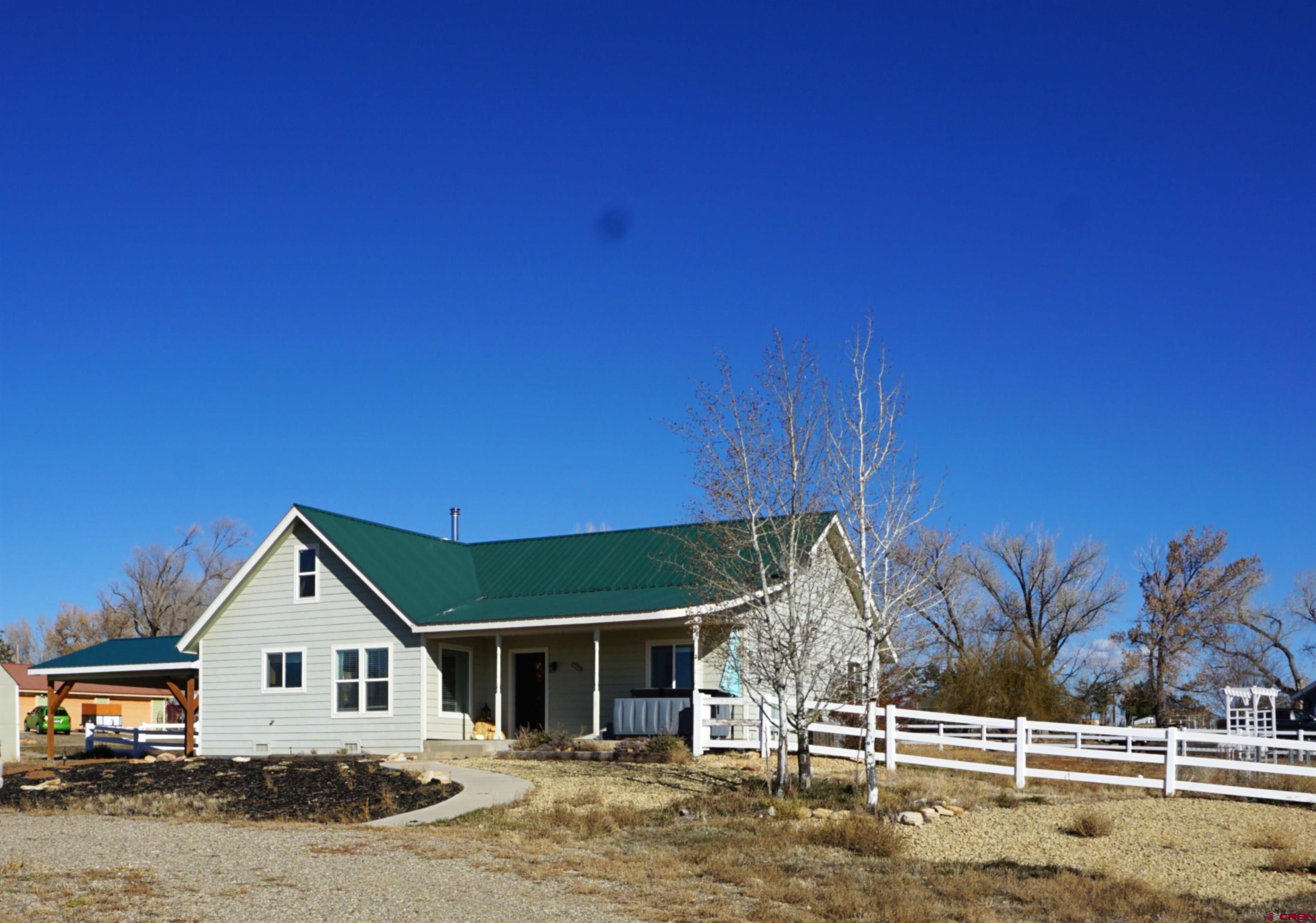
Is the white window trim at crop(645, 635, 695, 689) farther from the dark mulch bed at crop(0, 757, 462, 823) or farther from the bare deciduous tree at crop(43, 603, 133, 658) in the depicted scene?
the bare deciduous tree at crop(43, 603, 133, 658)

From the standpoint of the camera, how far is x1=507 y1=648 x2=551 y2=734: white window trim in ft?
94.5

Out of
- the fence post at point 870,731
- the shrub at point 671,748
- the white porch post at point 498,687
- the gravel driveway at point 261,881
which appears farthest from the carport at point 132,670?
the fence post at point 870,731

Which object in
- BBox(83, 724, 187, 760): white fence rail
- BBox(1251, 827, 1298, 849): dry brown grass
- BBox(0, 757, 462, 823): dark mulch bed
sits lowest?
BBox(83, 724, 187, 760): white fence rail

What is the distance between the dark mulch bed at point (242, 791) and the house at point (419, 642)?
5.81 meters

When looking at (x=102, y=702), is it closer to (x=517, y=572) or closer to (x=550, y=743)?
(x=517, y=572)

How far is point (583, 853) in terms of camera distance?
13.7 metres

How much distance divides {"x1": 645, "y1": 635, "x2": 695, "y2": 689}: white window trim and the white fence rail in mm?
13931

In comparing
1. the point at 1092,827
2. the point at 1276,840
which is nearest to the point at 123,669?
the point at 1092,827

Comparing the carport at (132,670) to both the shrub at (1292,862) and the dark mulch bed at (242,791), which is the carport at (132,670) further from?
the shrub at (1292,862)

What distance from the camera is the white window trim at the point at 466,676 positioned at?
2852 centimetres

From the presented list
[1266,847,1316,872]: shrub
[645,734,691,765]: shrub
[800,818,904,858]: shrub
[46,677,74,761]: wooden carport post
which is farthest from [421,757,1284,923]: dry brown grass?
[46,677,74,761]: wooden carport post

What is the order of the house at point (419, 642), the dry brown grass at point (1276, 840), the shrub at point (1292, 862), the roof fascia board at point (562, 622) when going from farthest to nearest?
the house at point (419, 642)
the roof fascia board at point (562, 622)
the dry brown grass at point (1276, 840)
the shrub at point (1292, 862)

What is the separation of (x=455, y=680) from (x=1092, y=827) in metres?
17.8

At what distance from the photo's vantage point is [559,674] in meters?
28.7
